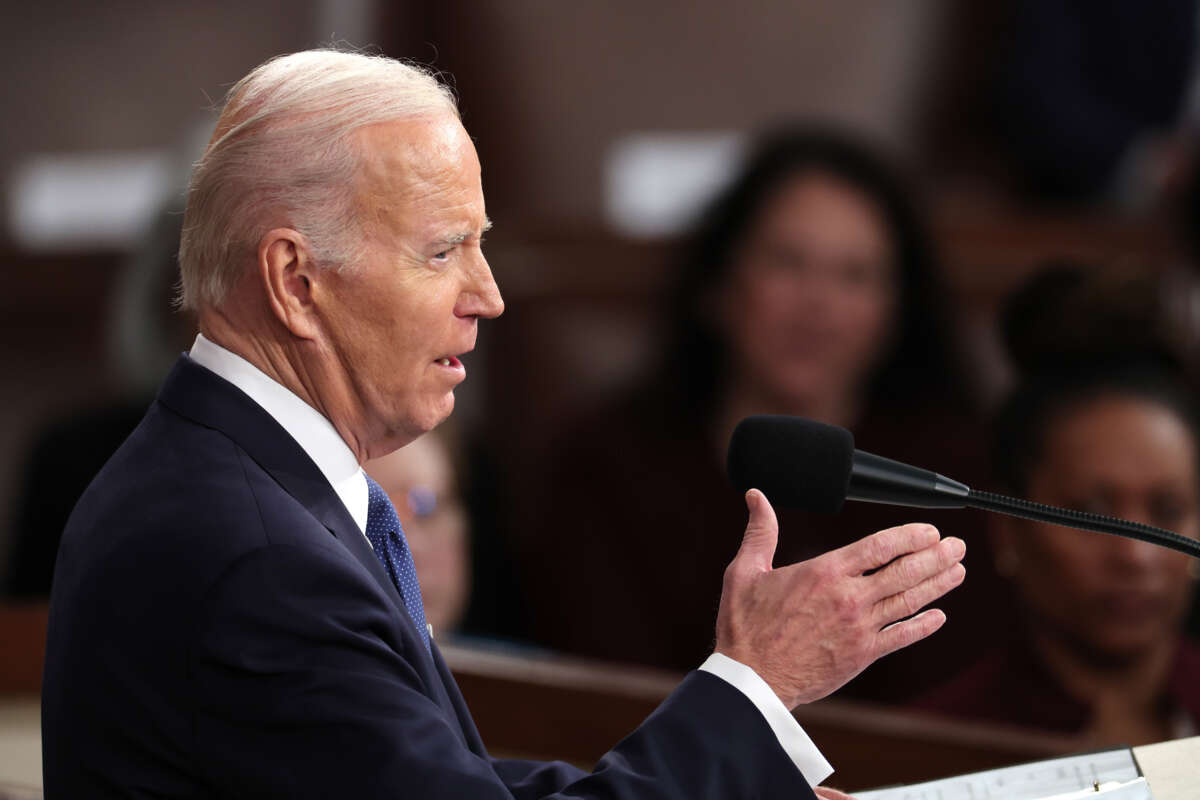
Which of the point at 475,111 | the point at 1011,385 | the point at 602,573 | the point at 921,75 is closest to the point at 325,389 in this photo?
the point at 1011,385

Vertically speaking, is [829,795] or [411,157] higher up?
[411,157]

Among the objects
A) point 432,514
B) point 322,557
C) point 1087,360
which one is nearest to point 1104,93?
point 1087,360

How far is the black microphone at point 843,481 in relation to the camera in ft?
2.92

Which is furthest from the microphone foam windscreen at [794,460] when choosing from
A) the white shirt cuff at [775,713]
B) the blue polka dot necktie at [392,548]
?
the blue polka dot necktie at [392,548]

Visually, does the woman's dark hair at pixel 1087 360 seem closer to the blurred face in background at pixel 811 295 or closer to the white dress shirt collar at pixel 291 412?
the blurred face in background at pixel 811 295

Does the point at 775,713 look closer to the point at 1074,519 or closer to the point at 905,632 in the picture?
the point at 905,632

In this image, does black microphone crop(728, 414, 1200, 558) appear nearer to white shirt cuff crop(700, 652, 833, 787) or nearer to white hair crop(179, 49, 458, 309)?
white shirt cuff crop(700, 652, 833, 787)

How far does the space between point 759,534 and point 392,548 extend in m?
0.23

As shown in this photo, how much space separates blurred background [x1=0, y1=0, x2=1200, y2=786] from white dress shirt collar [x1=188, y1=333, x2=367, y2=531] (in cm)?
93

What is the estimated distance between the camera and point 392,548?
96 centimetres

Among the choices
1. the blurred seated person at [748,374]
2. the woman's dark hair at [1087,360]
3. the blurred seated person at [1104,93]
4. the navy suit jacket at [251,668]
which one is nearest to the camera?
the navy suit jacket at [251,668]

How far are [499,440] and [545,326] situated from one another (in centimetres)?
21

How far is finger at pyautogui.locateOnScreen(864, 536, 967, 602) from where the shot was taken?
2.77 ft

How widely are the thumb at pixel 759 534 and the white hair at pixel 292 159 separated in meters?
0.25
